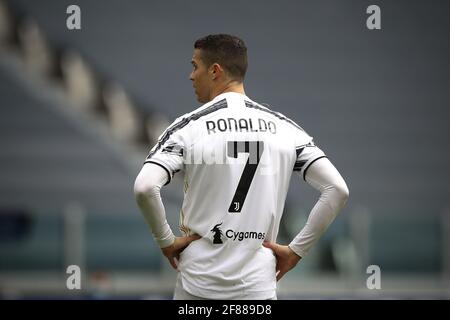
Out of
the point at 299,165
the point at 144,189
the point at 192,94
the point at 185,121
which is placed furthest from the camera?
the point at 192,94

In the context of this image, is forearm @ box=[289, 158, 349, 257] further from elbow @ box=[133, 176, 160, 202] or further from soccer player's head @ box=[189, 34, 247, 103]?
elbow @ box=[133, 176, 160, 202]

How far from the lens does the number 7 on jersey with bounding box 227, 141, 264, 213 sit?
350 cm

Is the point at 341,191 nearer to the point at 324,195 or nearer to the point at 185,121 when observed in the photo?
the point at 324,195

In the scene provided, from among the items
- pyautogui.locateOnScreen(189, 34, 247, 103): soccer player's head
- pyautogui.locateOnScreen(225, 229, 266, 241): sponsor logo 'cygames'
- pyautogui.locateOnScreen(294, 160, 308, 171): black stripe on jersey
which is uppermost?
pyautogui.locateOnScreen(189, 34, 247, 103): soccer player's head

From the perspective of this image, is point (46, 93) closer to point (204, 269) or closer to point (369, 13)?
point (369, 13)

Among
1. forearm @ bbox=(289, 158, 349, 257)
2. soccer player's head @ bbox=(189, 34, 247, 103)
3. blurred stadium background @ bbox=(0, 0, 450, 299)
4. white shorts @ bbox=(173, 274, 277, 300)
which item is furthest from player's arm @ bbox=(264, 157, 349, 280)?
blurred stadium background @ bbox=(0, 0, 450, 299)

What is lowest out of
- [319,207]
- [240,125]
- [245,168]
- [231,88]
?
[319,207]

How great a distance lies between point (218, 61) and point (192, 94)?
839cm

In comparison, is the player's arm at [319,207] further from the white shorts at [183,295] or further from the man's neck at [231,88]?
the man's neck at [231,88]

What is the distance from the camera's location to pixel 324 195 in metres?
3.63

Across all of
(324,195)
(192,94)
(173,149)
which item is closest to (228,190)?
(173,149)

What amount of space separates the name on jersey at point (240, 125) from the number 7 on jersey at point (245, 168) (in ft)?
0.17

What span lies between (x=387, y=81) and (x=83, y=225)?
4.21m

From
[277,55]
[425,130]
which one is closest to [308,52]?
[277,55]
